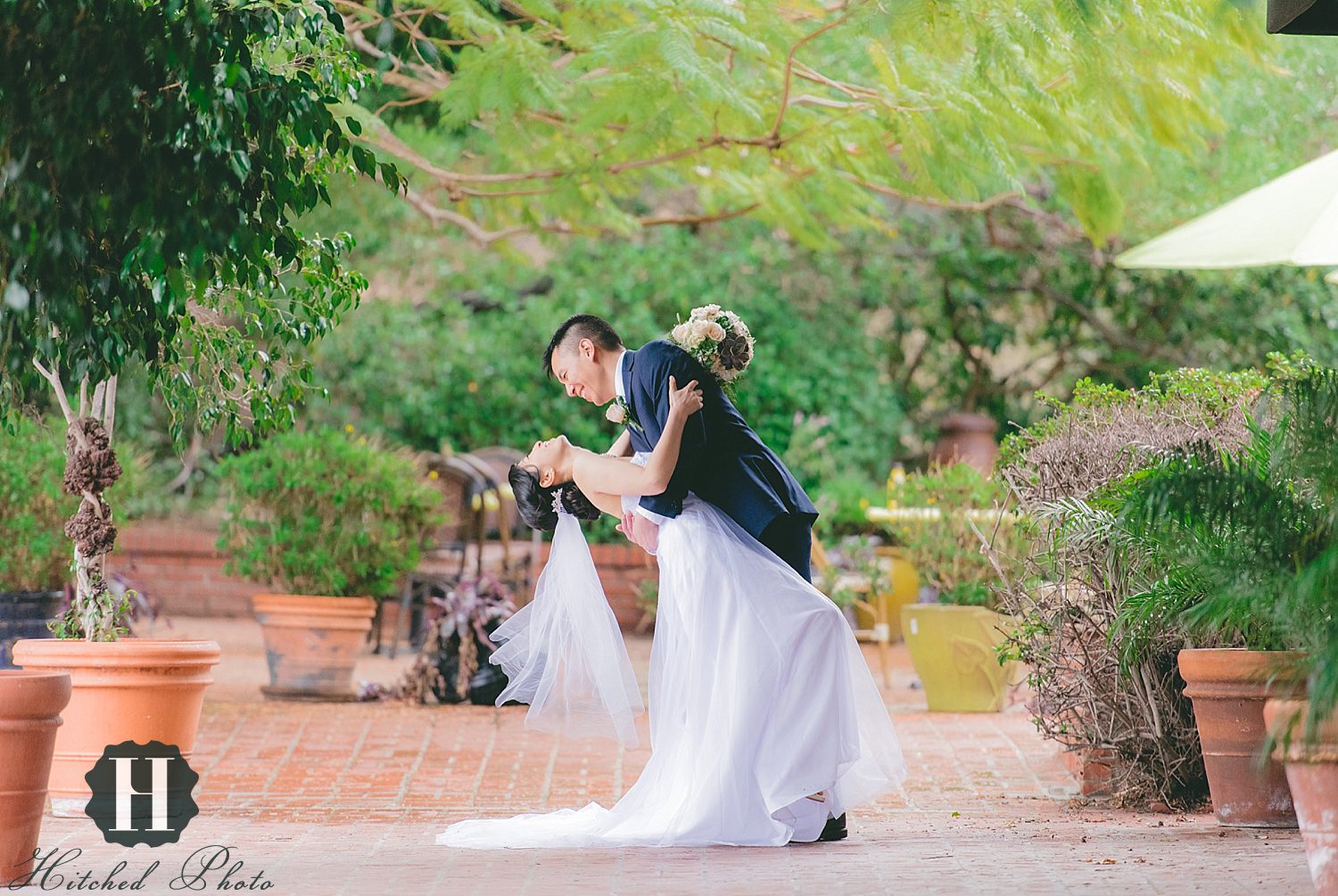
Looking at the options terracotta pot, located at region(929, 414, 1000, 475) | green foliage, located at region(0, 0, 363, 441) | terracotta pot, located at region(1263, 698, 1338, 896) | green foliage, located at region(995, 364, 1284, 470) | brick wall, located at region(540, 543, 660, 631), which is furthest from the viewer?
terracotta pot, located at region(929, 414, 1000, 475)

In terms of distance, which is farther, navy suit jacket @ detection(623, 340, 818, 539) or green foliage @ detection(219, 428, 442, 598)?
green foliage @ detection(219, 428, 442, 598)

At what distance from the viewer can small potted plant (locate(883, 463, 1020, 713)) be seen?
848 centimetres

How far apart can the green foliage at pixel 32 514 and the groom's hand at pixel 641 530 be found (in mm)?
4261

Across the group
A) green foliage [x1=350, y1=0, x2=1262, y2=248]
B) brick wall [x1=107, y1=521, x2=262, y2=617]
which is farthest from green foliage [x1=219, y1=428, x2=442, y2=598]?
brick wall [x1=107, y1=521, x2=262, y2=617]

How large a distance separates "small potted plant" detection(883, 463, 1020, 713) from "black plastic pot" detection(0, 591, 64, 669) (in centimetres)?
483

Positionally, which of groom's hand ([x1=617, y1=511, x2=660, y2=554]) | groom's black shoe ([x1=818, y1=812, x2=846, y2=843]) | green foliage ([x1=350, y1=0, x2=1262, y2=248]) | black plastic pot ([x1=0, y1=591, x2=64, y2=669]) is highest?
green foliage ([x1=350, y1=0, x2=1262, y2=248])

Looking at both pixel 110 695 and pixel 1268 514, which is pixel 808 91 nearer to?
pixel 1268 514

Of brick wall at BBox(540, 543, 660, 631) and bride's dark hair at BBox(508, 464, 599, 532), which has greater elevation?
bride's dark hair at BBox(508, 464, 599, 532)

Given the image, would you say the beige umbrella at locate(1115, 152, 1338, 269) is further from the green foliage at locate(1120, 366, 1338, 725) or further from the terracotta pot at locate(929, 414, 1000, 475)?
the terracotta pot at locate(929, 414, 1000, 475)

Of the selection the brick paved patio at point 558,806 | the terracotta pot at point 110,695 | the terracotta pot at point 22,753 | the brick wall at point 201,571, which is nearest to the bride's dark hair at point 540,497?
the brick paved patio at point 558,806

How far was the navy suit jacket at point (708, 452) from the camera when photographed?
192 inches

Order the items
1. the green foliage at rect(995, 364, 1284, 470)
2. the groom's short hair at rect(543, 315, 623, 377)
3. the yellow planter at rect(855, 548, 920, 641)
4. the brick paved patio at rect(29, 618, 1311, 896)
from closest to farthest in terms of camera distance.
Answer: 1. the brick paved patio at rect(29, 618, 1311, 896)
2. the groom's short hair at rect(543, 315, 623, 377)
3. the green foliage at rect(995, 364, 1284, 470)
4. the yellow planter at rect(855, 548, 920, 641)

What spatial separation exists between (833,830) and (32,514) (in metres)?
5.48

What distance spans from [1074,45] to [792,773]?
3227mm
